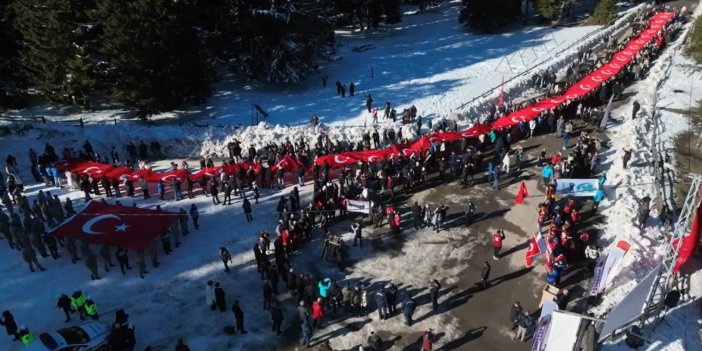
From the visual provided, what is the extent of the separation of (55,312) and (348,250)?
10169 millimetres

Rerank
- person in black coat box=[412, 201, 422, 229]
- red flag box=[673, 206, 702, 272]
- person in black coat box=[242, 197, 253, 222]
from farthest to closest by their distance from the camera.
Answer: person in black coat box=[242, 197, 253, 222] → person in black coat box=[412, 201, 422, 229] → red flag box=[673, 206, 702, 272]

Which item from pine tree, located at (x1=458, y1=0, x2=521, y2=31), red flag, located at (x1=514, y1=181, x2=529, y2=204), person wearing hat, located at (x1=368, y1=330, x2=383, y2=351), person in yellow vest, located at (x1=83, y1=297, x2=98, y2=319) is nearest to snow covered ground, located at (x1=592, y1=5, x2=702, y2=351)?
red flag, located at (x1=514, y1=181, x2=529, y2=204)

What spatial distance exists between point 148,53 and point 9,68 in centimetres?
911

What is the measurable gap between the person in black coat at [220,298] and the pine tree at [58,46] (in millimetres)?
19627

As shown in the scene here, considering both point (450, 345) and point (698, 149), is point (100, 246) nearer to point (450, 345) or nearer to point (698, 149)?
point (450, 345)

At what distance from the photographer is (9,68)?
103ft

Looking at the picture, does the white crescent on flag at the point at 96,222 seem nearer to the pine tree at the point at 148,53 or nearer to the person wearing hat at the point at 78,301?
the person wearing hat at the point at 78,301

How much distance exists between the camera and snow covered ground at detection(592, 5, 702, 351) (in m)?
16.2

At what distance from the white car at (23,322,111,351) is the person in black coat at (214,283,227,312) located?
3243 millimetres

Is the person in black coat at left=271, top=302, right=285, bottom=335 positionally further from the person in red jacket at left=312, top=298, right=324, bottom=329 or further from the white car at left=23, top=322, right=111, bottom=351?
the white car at left=23, top=322, right=111, bottom=351

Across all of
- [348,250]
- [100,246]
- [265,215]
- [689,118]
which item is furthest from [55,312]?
[689,118]

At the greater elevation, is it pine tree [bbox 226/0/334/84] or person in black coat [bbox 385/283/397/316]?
pine tree [bbox 226/0/334/84]

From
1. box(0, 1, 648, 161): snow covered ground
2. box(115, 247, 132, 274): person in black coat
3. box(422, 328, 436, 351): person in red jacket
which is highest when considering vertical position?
box(0, 1, 648, 161): snow covered ground

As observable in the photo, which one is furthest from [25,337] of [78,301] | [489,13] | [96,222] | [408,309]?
[489,13]
